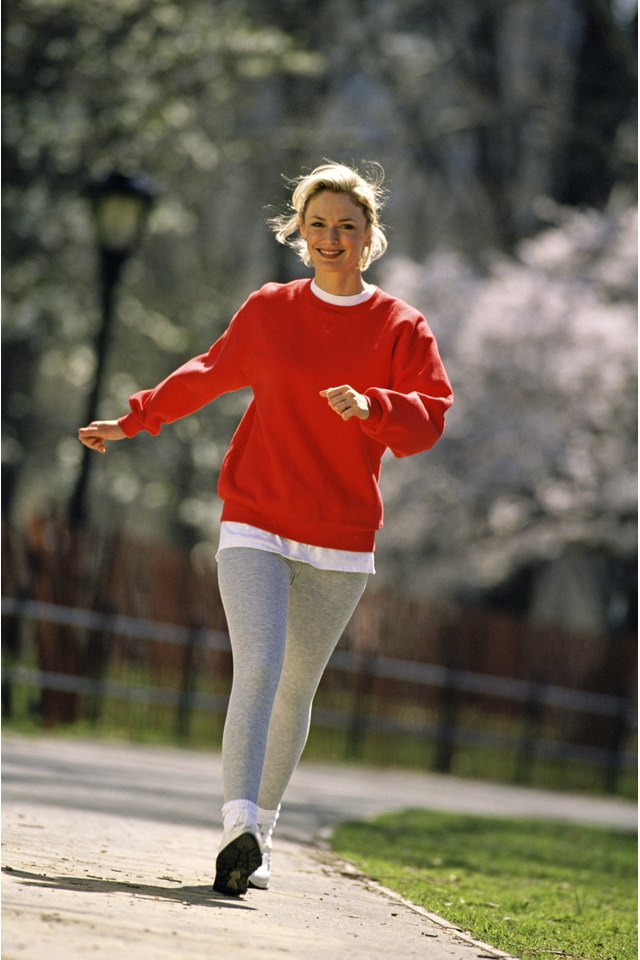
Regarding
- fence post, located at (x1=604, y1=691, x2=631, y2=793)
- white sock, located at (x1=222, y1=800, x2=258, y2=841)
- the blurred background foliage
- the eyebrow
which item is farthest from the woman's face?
the blurred background foliage

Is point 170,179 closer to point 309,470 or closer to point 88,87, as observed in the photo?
point 88,87

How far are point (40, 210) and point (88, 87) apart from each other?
4.90 feet

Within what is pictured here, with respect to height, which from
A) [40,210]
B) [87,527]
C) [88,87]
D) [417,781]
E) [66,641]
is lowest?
[417,781]

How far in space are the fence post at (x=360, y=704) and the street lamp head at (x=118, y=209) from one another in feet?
14.3

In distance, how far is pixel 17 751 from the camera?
8.71m

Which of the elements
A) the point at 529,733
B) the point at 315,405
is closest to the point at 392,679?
the point at 529,733

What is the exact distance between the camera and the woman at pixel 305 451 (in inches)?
167

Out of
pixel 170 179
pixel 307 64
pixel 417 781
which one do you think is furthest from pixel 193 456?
pixel 417 781

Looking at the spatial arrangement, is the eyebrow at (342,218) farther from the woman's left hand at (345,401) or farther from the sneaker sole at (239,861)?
the sneaker sole at (239,861)

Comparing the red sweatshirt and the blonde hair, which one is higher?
the blonde hair

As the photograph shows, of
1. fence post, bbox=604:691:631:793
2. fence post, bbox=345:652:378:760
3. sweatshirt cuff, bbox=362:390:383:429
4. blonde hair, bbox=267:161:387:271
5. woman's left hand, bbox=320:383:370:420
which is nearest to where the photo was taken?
woman's left hand, bbox=320:383:370:420

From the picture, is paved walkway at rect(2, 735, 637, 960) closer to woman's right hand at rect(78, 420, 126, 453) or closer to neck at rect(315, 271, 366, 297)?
woman's right hand at rect(78, 420, 126, 453)

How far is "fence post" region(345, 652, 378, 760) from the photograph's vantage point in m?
13.8

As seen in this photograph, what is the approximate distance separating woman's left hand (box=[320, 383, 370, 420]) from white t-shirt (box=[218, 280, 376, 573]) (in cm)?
50
